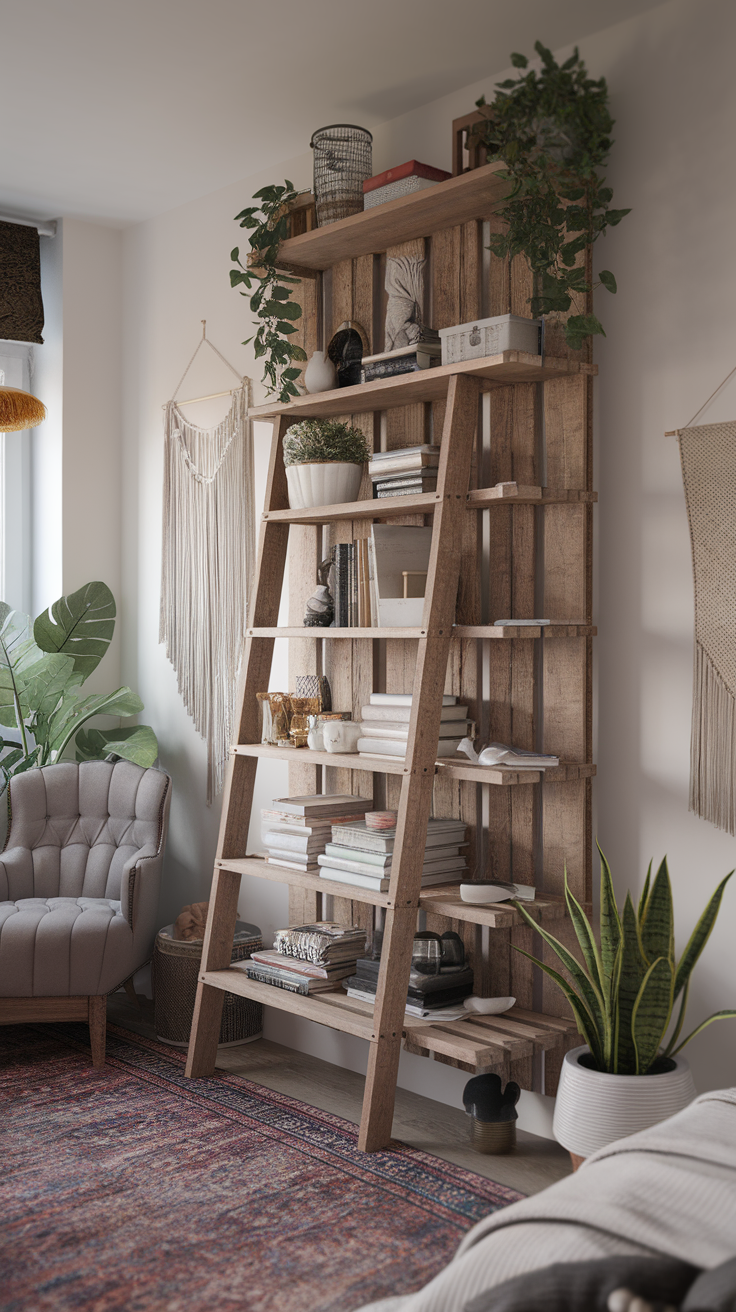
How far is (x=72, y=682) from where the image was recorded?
3.97 m

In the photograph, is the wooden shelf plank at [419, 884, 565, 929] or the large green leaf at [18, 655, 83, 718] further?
the large green leaf at [18, 655, 83, 718]

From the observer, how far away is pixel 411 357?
294cm

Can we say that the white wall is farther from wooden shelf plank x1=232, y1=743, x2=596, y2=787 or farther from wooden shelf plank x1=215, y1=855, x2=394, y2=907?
wooden shelf plank x1=215, y1=855, x2=394, y2=907

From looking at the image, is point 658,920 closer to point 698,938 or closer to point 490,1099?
point 698,938

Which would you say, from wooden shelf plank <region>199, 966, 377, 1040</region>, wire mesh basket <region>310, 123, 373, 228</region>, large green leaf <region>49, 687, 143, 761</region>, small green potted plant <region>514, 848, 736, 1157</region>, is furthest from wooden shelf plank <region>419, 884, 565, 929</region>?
wire mesh basket <region>310, 123, 373, 228</region>

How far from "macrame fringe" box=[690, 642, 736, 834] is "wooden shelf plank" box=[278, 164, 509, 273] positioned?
1.25 m

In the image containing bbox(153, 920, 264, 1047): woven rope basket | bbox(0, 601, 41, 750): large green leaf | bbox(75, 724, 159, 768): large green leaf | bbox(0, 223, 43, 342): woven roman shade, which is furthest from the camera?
bbox(0, 223, 43, 342): woven roman shade

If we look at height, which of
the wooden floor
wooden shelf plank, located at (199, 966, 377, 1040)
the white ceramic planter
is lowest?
the wooden floor

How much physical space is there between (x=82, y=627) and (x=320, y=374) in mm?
1451

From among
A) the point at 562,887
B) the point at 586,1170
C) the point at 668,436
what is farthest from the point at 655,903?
the point at 668,436

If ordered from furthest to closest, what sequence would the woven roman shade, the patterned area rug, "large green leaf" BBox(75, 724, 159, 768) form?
1. the woven roman shade
2. "large green leaf" BBox(75, 724, 159, 768)
3. the patterned area rug

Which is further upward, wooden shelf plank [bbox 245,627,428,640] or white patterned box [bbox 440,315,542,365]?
white patterned box [bbox 440,315,542,365]

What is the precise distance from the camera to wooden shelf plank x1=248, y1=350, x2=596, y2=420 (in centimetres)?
269

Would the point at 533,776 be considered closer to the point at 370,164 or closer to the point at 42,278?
the point at 370,164
